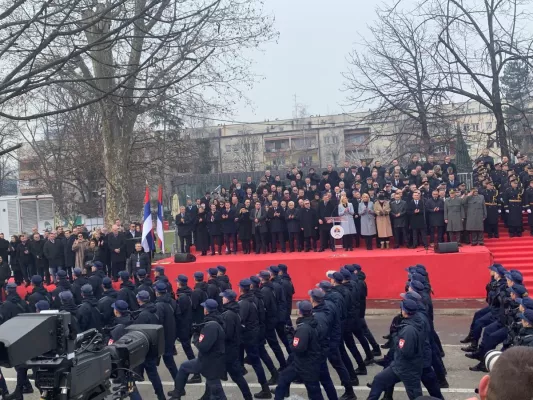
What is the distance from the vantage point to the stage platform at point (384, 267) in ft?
49.1

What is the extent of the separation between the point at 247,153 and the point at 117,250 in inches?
1610

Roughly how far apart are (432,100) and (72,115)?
2159 centimetres

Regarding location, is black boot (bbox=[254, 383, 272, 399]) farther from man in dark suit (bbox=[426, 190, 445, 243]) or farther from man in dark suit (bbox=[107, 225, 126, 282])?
man in dark suit (bbox=[107, 225, 126, 282])

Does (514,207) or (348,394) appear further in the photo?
(514,207)

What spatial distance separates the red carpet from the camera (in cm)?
1534

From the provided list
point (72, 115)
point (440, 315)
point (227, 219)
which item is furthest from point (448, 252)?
point (72, 115)

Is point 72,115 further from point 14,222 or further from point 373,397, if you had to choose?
point 373,397

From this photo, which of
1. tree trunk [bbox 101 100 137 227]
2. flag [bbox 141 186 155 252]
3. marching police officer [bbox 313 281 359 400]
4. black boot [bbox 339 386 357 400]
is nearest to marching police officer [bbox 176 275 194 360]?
marching police officer [bbox 313 281 359 400]

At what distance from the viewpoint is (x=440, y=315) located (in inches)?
564

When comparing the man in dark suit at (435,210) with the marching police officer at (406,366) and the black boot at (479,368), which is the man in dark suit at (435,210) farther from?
the marching police officer at (406,366)

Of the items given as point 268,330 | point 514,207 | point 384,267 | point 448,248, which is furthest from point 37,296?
point 514,207

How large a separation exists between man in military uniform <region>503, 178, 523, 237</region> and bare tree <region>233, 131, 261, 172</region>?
1527 inches

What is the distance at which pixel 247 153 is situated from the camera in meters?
57.9

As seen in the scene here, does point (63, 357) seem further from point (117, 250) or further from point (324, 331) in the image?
point (117, 250)
